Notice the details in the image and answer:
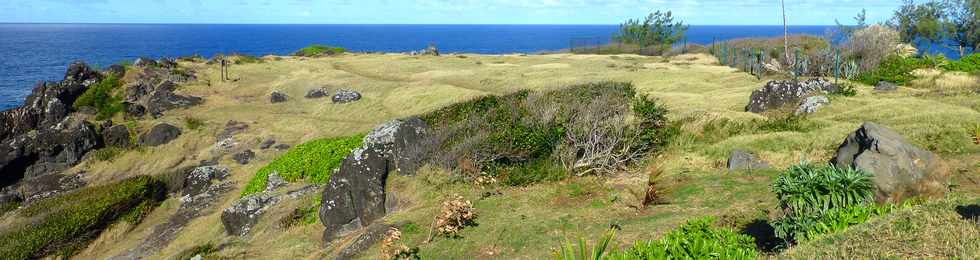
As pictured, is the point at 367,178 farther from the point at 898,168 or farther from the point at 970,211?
the point at 970,211

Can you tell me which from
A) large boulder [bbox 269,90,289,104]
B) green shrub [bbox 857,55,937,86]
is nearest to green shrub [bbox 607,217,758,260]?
green shrub [bbox 857,55,937,86]

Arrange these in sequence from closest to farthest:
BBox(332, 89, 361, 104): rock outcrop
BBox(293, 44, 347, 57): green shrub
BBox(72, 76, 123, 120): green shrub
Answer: BBox(332, 89, 361, 104): rock outcrop
BBox(72, 76, 123, 120): green shrub
BBox(293, 44, 347, 57): green shrub

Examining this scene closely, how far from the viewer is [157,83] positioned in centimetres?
4234

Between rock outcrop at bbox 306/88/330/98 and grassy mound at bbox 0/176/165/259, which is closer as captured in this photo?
grassy mound at bbox 0/176/165/259

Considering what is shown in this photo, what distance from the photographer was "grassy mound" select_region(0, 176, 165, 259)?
20.2 metres

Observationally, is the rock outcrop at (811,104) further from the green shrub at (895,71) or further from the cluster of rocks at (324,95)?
the cluster of rocks at (324,95)

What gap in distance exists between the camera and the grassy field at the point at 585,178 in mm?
12195

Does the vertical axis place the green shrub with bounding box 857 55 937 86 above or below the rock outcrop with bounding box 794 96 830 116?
above

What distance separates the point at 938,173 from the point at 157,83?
4361 centimetres

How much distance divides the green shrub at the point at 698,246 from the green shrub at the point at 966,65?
29.7 meters

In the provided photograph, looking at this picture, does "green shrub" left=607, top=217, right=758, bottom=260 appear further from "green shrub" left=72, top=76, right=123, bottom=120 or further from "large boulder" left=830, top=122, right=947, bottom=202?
"green shrub" left=72, top=76, right=123, bottom=120

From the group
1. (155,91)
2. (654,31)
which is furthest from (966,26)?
(155,91)

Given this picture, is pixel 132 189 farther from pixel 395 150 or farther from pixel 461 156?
pixel 461 156

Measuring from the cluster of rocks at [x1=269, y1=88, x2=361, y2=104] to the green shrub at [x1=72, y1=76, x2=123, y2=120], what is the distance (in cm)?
878
